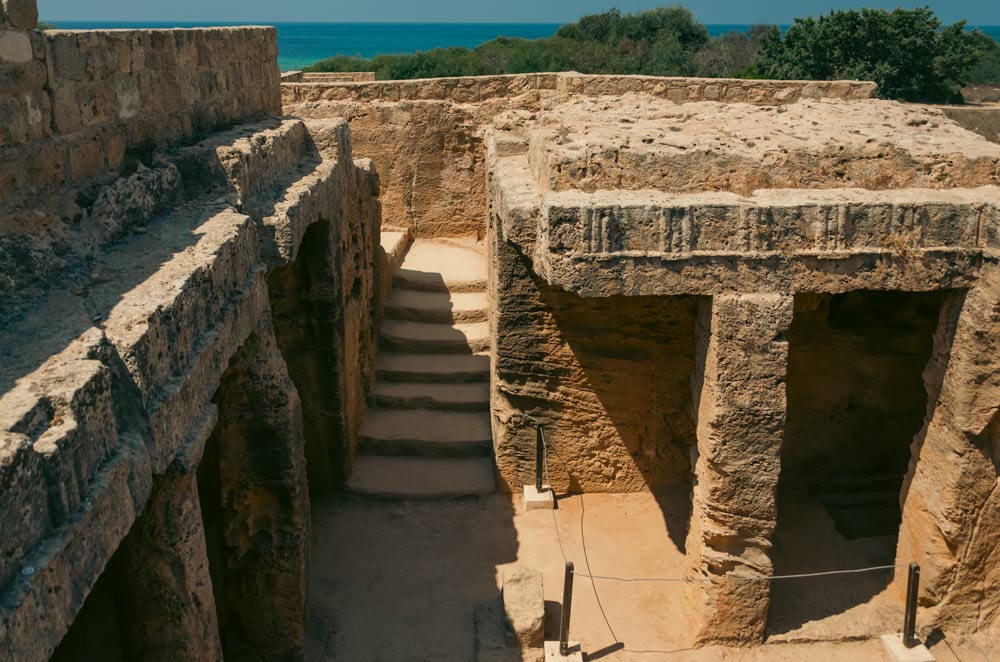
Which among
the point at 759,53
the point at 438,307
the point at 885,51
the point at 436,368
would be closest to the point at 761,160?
the point at 436,368

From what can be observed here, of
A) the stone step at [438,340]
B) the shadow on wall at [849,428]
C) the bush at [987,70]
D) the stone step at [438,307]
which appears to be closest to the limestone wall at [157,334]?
the stone step at [438,340]

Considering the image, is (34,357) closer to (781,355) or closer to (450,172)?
(781,355)

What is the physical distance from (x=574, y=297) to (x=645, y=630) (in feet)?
8.04

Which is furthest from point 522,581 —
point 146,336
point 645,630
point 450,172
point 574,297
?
point 450,172

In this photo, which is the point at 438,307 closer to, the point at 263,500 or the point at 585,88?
the point at 585,88

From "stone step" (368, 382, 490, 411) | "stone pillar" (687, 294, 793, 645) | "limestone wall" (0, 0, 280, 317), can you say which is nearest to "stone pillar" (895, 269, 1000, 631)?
"stone pillar" (687, 294, 793, 645)

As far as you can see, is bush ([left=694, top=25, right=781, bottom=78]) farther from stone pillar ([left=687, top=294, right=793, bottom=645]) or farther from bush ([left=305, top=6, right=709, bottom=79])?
stone pillar ([left=687, top=294, right=793, bottom=645])

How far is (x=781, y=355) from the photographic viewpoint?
5320mm

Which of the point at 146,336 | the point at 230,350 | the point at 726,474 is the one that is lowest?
the point at 726,474

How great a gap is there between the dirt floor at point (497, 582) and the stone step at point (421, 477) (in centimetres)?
9

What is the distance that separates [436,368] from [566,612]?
12.4 ft

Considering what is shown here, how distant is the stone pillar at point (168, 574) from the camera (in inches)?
142

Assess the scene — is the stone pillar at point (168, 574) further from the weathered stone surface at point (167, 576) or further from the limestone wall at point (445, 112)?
the limestone wall at point (445, 112)

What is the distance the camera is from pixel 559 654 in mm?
5887
